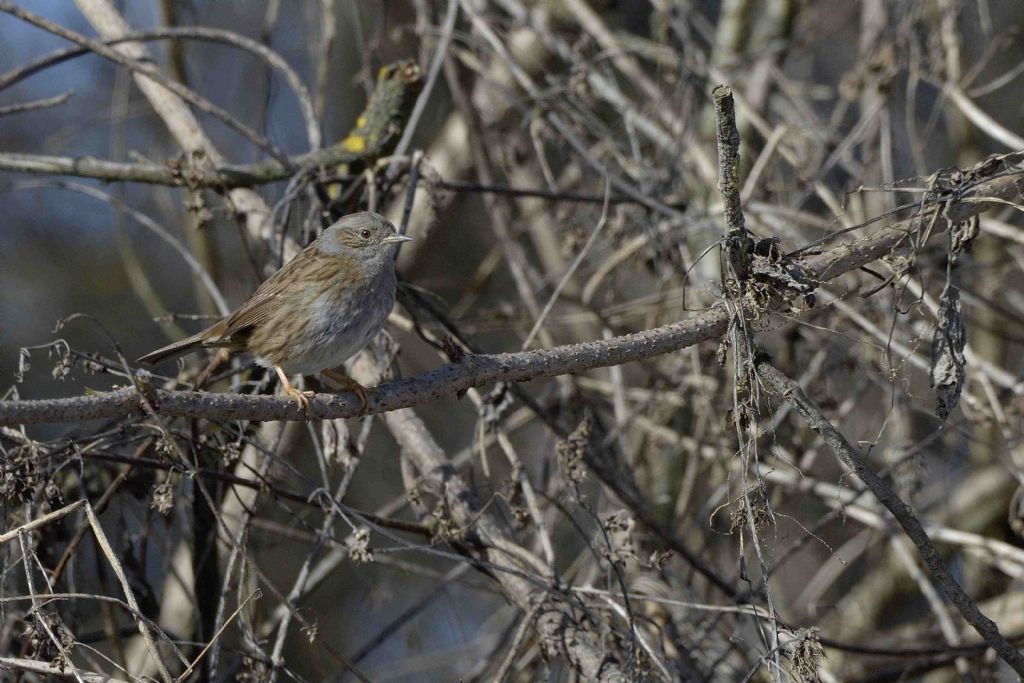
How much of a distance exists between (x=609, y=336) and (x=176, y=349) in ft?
7.46

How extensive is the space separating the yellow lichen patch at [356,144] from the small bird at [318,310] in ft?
2.18

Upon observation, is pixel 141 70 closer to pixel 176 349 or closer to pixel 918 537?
pixel 176 349

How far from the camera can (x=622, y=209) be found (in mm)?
5062

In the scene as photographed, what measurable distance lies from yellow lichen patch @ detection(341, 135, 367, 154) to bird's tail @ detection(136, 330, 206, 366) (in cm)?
119

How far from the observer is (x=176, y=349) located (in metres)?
3.70

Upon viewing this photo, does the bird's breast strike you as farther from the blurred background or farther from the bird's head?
the blurred background

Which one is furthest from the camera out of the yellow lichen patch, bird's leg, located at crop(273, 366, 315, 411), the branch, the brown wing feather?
the yellow lichen patch

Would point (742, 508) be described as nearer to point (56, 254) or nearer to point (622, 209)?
point (622, 209)

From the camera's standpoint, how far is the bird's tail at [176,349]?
366 cm

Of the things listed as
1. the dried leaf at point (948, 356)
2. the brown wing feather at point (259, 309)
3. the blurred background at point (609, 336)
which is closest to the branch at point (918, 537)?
the dried leaf at point (948, 356)

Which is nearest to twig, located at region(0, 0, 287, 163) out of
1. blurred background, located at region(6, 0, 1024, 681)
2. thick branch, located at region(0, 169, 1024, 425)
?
blurred background, located at region(6, 0, 1024, 681)

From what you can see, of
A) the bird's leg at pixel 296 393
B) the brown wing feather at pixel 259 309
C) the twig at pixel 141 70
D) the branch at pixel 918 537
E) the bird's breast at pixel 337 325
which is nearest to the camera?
the branch at pixel 918 537

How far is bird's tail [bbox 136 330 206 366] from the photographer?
3656 mm

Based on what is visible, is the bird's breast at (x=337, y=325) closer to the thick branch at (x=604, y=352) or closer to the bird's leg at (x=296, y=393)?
the bird's leg at (x=296, y=393)
